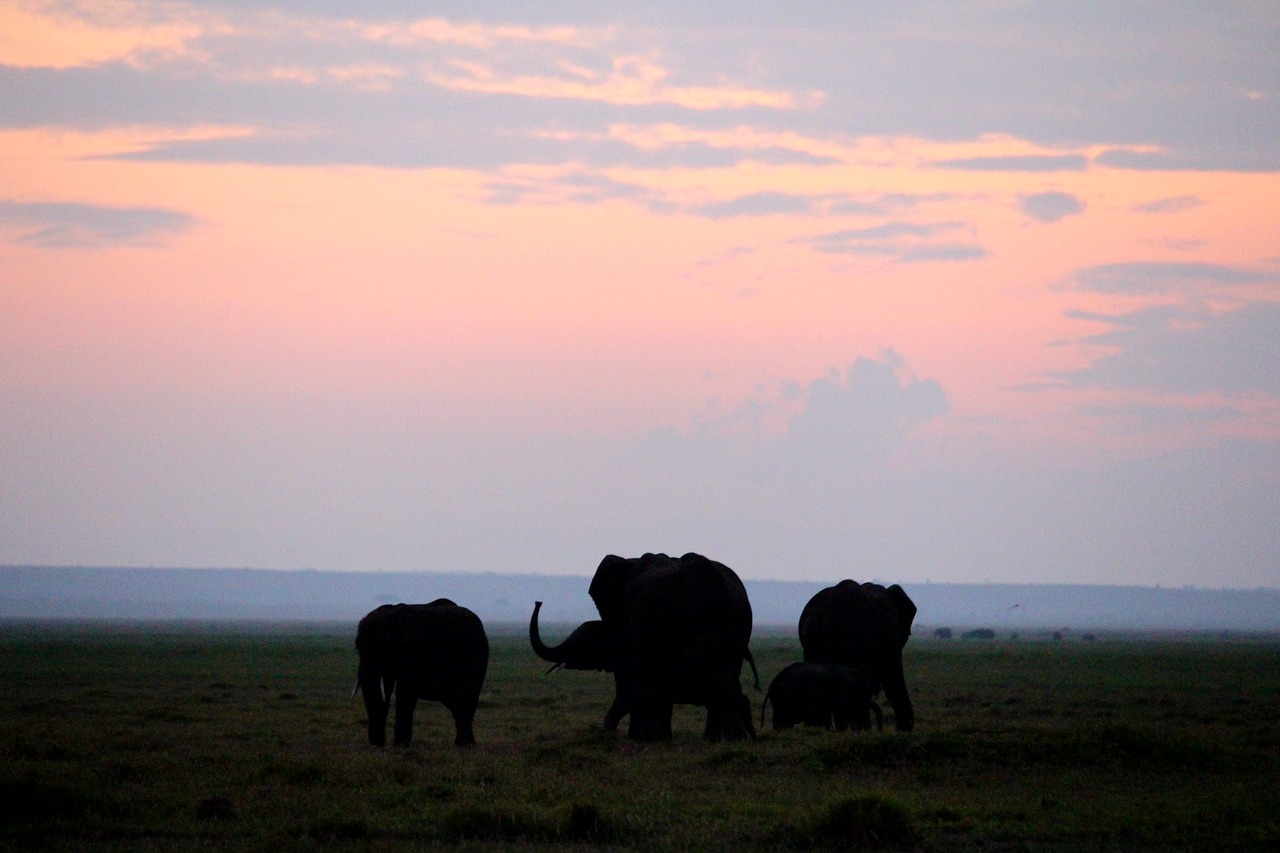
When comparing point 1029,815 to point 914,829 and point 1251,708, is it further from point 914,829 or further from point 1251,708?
point 1251,708

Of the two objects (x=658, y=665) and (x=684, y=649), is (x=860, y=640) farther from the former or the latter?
(x=658, y=665)

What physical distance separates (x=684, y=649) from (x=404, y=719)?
16.4 ft

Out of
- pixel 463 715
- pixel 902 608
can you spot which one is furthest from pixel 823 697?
pixel 463 715

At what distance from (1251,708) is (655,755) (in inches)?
857

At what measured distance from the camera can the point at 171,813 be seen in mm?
17344

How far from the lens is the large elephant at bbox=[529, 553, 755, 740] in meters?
25.1

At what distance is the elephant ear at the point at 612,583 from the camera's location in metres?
27.8

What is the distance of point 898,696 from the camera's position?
27969mm

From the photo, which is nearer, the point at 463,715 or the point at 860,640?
the point at 463,715

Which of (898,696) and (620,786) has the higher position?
(898,696)

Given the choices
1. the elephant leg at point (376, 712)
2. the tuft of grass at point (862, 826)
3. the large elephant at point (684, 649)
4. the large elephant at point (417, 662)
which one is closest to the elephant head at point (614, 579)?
the large elephant at point (684, 649)

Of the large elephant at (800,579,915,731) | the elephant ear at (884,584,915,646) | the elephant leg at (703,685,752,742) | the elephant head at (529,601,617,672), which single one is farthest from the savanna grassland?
the large elephant at (800,579,915,731)

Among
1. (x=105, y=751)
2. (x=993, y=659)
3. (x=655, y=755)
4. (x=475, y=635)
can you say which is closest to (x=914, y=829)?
(x=655, y=755)

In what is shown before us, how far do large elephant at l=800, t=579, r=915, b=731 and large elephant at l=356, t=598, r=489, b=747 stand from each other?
634 centimetres
